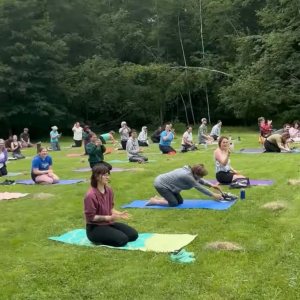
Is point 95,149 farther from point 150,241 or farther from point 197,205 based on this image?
point 150,241

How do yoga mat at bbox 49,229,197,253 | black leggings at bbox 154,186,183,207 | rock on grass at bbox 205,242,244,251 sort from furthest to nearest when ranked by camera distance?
black leggings at bbox 154,186,183,207 → yoga mat at bbox 49,229,197,253 → rock on grass at bbox 205,242,244,251

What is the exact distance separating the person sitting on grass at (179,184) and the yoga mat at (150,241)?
1.79 metres

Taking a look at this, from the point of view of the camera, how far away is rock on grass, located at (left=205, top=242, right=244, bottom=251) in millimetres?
5680

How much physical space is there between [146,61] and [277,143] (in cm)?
2607

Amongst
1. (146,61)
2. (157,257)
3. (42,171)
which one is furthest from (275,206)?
(146,61)

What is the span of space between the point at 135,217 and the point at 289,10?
2644 centimetres

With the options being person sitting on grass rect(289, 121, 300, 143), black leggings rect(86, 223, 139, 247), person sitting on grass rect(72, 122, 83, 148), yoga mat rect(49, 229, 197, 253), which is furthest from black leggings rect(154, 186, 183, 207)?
person sitting on grass rect(72, 122, 83, 148)

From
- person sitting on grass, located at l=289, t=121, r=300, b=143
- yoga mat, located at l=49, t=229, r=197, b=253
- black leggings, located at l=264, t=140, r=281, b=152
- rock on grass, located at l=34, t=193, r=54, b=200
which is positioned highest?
yoga mat, located at l=49, t=229, r=197, b=253

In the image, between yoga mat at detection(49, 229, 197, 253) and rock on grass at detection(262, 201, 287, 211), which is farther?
rock on grass at detection(262, 201, 287, 211)

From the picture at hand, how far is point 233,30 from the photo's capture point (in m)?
37.5

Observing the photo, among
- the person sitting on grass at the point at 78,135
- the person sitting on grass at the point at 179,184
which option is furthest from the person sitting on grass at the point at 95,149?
the person sitting on grass at the point at 78,135

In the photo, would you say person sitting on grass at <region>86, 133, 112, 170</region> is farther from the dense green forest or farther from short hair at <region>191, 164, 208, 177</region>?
the dense green forest

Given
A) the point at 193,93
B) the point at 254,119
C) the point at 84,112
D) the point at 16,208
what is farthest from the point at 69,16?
the point at 16,208

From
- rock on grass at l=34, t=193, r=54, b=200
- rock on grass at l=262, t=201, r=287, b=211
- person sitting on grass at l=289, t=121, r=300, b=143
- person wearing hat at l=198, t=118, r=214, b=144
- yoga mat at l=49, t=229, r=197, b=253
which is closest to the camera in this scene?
yoga mat at l=49, t=229, r=197, b=253
